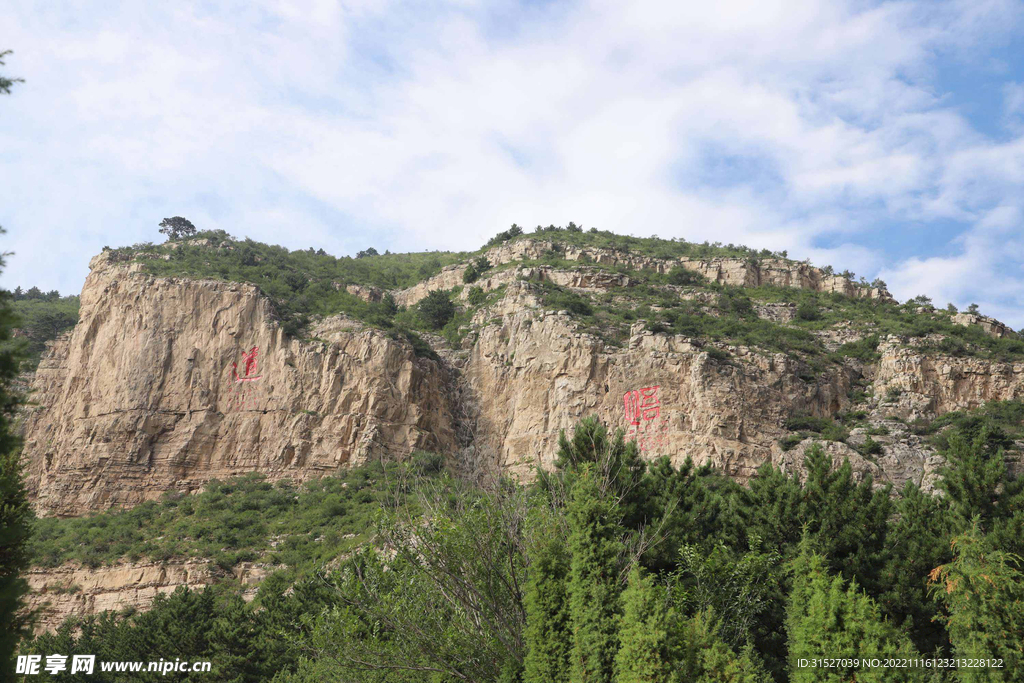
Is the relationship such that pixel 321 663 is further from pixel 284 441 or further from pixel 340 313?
pixel 340 313

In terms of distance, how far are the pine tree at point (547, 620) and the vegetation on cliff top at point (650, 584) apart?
0.13ft

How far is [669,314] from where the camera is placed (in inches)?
1783

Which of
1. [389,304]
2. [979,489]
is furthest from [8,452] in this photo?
[389,304]

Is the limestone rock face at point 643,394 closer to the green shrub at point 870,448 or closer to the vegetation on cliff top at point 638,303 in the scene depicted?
the vegetation on cliff top at point 638,303

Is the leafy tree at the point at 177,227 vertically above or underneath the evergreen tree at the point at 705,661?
above

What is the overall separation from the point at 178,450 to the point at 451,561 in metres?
29.7

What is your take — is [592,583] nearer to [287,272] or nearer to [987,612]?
[987,612]

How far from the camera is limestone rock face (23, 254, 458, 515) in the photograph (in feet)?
134

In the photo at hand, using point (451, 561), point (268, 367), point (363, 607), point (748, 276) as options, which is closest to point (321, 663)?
point (363, 607)

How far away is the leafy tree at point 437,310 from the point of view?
5306cm

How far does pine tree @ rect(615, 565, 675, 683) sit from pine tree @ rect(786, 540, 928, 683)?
8.34 ft

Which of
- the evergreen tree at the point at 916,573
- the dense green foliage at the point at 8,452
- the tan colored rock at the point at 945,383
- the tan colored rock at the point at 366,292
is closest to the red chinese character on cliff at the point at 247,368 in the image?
the tan colored rock at the point at 366,292

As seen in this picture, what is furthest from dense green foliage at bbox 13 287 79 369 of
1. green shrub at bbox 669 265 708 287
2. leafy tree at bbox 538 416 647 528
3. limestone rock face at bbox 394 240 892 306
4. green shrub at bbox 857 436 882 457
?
green shrub at bbox 857 436 882 457

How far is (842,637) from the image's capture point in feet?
40.7
